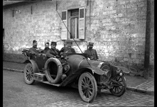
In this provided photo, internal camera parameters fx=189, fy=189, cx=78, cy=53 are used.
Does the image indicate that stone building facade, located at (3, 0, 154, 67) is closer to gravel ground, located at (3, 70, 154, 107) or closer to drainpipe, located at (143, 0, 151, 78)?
drainpipe, located at (143, 0, 151, 78)

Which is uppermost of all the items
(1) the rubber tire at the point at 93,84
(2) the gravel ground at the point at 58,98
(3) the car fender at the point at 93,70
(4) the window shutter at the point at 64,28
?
(4) the window shutter at the point at 64,28

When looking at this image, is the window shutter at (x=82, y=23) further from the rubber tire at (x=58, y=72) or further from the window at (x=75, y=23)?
the rubber tire at (x=58, y=72)

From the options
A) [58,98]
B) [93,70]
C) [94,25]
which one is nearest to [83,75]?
[93,70]

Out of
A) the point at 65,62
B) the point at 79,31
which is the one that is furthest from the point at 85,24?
the point at 65,62

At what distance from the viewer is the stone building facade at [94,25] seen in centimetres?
879

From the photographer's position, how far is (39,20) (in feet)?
44.8

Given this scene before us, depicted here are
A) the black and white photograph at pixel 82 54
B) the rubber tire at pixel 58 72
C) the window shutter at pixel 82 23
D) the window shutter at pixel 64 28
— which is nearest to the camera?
the black and white photograph at pixel 82 54

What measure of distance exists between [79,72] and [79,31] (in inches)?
235

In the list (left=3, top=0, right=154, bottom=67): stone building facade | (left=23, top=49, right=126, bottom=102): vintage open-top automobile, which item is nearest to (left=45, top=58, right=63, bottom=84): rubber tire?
(left=23, top=49, right=126, bottom=102): vintage open-top automobile

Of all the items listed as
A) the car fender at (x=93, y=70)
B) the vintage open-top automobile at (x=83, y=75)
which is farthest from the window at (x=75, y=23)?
the car fender at (x=93, y=70)

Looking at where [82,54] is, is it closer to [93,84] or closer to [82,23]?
[93,84]

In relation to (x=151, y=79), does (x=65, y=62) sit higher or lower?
higher

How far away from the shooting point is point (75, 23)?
11570 mm

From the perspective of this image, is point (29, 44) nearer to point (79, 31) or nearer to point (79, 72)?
point (79, 31)
